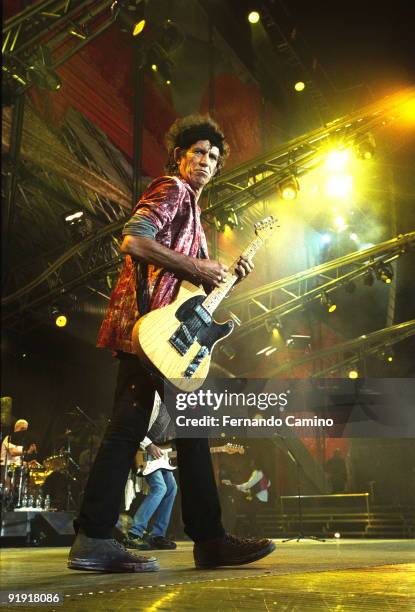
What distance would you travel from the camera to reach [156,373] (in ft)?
6.55

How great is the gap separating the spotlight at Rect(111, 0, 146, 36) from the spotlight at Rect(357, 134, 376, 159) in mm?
2438

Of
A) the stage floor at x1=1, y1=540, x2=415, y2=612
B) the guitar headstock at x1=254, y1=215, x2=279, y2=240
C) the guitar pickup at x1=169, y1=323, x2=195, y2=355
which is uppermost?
the guitar headstock at x1=254, y1=215, x2=279, y2=240

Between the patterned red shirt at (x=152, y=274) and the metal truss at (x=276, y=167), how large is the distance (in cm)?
484

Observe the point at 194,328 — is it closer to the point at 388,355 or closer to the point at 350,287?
the point at 388,355

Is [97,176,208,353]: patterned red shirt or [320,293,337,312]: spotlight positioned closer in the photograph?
[97,176,208,353]: patterned red shirt

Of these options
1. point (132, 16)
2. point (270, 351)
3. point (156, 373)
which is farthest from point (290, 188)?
point (156, 373)

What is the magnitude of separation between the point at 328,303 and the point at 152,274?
3.95 meters

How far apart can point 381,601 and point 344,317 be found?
477 centimetres

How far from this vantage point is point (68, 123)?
25.2 feet

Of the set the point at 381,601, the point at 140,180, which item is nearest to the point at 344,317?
the point at 140,180

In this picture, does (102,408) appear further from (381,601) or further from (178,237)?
(381,601)

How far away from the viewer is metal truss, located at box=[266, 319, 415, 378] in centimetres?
341

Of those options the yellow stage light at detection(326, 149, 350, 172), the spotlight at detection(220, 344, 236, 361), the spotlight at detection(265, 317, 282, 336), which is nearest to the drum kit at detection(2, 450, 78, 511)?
the spotlight at detection(220, 344, 236, 361)

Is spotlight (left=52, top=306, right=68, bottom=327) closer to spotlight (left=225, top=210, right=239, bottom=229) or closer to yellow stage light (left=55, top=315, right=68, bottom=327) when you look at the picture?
yellow stage light (left=55, top=315, right=68, bottom=327)
